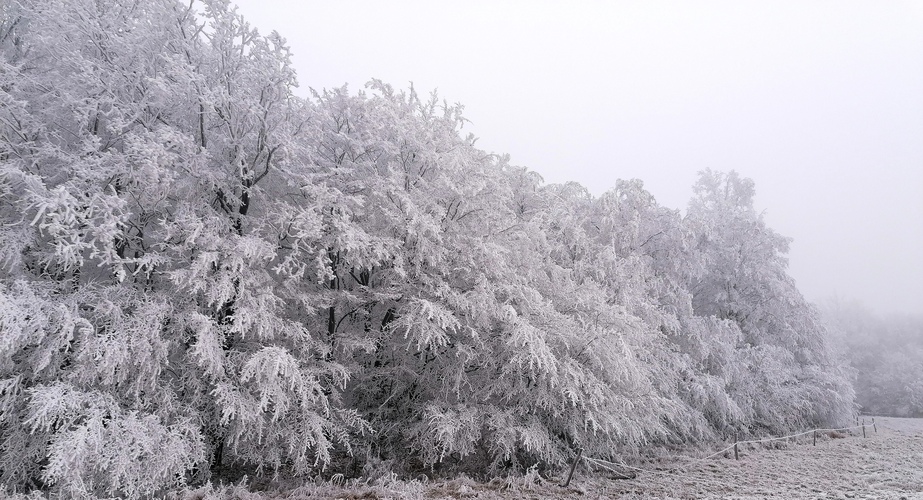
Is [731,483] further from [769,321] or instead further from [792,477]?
[769,321]

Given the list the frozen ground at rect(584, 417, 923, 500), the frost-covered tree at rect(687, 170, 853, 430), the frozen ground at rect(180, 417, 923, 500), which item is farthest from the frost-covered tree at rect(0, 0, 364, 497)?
the frost-covered tree at rect(687, 170, 853, 430)

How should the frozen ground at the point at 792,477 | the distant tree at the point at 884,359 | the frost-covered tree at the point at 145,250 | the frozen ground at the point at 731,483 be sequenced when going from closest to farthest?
the frost-covered tree at the point at 145,250, the frozen ground at the point at 731,483, the frozen ground at the point at 792,477, the distant tree at the point at 884,359

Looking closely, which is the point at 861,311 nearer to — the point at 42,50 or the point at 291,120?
the point at 291,120

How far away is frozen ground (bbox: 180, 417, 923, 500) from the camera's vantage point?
311 inches

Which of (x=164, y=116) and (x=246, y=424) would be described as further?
(x=164, y=116)

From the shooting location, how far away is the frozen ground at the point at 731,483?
25.9 feet

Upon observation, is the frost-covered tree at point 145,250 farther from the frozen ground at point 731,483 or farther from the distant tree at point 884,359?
the distant tree at point 884,359

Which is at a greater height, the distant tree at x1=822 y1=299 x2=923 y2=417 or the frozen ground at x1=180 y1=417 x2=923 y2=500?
the distant tree at x1=822 y1=299 x2=923 y2=417

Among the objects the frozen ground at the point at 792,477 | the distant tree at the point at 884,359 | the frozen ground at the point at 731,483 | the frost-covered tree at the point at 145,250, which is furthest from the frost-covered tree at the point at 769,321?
the frost-covered tree at the point at 145,250

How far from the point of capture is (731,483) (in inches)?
393

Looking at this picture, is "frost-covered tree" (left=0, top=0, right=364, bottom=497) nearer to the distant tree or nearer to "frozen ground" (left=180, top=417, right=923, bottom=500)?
"frozen ground" (left=180, top=417, right=923, bottom=500)

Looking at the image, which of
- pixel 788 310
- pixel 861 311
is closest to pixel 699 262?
pixel 788 310

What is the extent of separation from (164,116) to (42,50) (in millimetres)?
2679

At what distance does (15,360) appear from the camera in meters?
7.48
